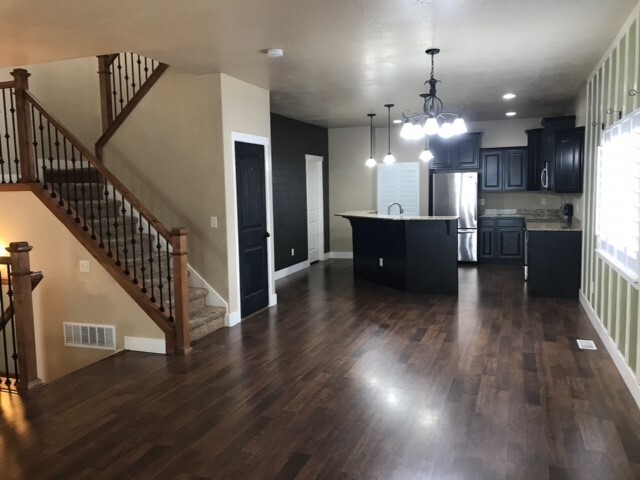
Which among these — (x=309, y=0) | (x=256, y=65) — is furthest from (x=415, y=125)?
(x=309, y=0)

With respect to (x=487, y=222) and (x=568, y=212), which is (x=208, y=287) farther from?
(x=487, y=222)

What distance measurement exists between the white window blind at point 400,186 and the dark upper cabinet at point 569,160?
11.9ft

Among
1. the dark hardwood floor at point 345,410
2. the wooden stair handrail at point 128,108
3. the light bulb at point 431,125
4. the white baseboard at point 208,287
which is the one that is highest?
the wooden stair handrail at point 128,108

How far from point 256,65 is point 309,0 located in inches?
73.5

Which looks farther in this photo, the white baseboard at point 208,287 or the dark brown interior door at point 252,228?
the dark brown interior door at point 252,228

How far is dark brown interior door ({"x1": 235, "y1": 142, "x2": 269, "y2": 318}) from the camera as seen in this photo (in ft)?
19.6

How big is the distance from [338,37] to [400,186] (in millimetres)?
6458

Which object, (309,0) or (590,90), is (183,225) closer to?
(309,0)

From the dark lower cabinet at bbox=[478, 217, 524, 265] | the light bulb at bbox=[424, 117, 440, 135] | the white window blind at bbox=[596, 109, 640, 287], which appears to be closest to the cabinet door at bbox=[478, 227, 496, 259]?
the dark lower cabinet at bbox=[478, 217, 524, 265]

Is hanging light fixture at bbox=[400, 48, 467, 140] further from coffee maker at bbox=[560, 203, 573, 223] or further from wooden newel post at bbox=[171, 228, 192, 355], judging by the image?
coffee maker at bbox=[560, 203, 573, 223]

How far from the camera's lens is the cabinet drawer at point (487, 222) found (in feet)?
31.2

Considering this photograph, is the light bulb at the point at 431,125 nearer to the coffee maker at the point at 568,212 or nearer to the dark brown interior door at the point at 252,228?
the dark brown interior door at the point at 252,228

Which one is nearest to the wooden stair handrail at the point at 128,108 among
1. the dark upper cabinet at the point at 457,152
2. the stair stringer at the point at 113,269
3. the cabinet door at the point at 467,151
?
the stair stringer at the point at 113,269

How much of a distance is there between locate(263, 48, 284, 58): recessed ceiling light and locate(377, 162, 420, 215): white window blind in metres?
6.03
